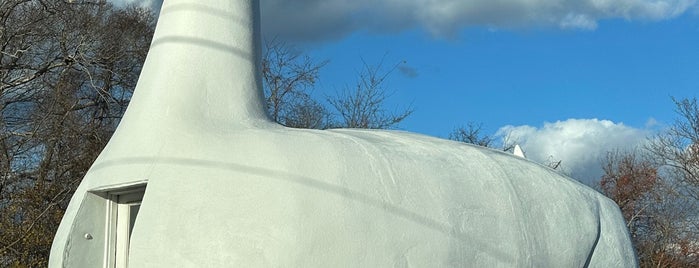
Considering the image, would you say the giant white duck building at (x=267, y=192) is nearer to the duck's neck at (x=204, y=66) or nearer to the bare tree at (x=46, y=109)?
the duck's neck at (x=204, y=66)

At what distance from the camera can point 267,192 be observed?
21.5 ft

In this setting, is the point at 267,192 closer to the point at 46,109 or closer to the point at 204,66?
the point at 204,66

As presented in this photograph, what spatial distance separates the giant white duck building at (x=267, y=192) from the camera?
6.53 metres

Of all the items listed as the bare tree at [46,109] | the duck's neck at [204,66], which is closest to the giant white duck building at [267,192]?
the duck's neck at [204,66]

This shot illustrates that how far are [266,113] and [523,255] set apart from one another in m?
2.66

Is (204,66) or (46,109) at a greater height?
(46,109)

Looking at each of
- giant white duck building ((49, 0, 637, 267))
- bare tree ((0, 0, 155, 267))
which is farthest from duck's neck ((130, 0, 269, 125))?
bare tree ((0, 0, 155, 267))

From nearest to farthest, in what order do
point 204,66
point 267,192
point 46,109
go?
1. point 267,192
2. point 204,66
3. point 46,109

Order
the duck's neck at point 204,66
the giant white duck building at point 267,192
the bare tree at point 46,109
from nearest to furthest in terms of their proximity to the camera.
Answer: the giant white duck building at point 267,192 < the duck's neck at point 204,66 < the bare tree at point 46,109

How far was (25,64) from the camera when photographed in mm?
17016

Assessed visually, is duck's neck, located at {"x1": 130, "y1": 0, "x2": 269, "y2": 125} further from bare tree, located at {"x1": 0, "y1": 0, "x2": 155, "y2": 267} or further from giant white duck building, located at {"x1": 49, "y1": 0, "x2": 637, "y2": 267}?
bare tree, located at {"x1": 0, "y1": 0, "x2": 155, "y2": 267}

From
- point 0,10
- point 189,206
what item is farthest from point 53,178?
point 189,206

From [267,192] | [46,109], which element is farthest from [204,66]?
[46,109]

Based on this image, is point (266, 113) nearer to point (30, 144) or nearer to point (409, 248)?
point (409, 248)
